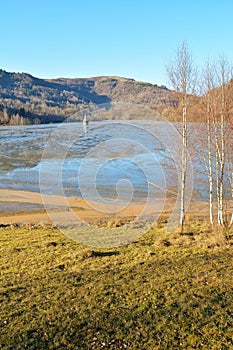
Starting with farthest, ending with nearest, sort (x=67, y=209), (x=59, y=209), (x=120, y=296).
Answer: (x=67, y=209), (x=59, y=209), (x=120, y=296)

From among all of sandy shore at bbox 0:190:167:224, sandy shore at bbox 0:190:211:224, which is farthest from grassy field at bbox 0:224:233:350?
sandy shore at bbox 0:190:167:224

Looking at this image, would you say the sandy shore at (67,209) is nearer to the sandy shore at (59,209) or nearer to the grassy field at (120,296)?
the sandy shore at (59,209)

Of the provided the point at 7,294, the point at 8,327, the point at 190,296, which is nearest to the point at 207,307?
the point at 190,296

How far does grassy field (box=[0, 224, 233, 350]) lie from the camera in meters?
7.29

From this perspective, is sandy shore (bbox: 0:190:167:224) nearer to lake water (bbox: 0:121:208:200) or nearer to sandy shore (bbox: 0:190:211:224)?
sandy shore (bbox: 0:190:211:224)

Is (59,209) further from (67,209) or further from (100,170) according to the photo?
(100,170)

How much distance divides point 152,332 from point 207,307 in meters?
1.90

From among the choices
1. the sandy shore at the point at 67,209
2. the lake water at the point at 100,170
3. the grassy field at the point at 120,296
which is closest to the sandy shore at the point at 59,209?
the sandy shore at the point at 67,209

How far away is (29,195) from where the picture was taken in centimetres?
3195

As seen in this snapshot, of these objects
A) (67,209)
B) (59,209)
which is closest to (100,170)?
(67,209)

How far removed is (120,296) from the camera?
954cm

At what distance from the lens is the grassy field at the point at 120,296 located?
729cm

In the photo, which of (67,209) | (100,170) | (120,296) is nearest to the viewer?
(120,296)

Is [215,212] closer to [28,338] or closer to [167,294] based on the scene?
[167,294]
